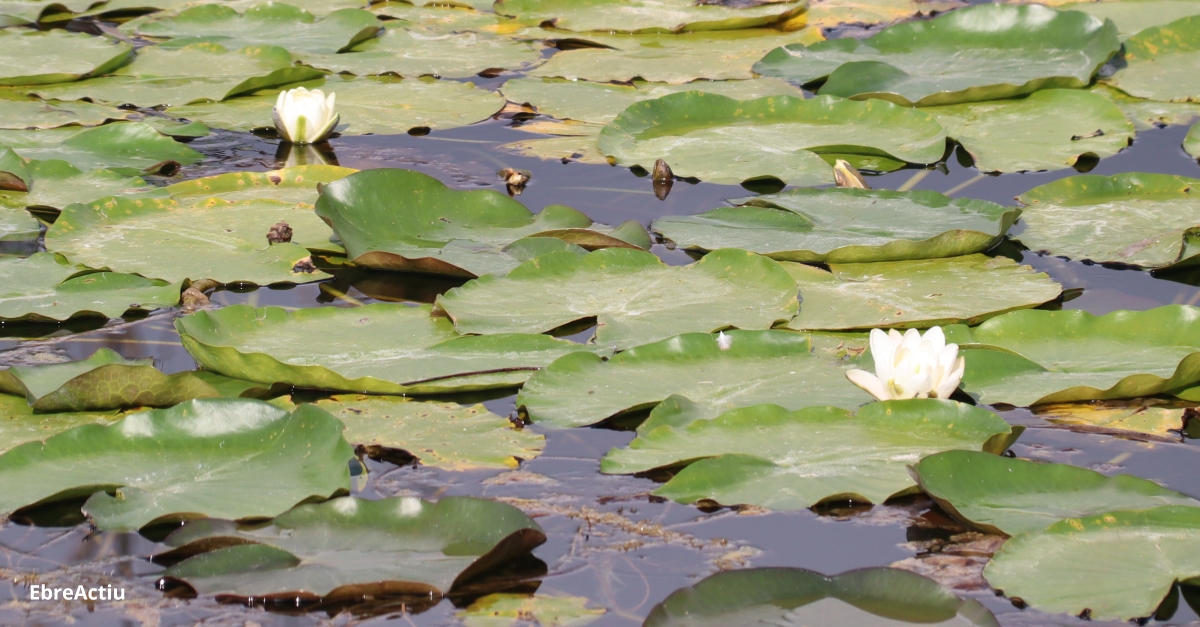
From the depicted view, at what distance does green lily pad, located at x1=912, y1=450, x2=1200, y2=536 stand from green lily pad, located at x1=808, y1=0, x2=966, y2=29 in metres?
3.82

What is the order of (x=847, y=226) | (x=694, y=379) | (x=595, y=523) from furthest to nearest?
1. (x=847, y=226)
2. (x=694, y=379)
3. (x=595, y=523)

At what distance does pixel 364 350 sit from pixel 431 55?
107 inches

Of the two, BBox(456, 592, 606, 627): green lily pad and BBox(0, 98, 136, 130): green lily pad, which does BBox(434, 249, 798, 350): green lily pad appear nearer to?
BBox(456, 592, 606, 627): green lily pad

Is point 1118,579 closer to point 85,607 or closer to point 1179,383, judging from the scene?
point 1179,383

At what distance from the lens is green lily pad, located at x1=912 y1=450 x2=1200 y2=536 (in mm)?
1798

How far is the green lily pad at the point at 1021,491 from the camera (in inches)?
70.8

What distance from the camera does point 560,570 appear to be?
1.72 meters

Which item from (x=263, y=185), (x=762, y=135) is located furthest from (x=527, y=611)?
(x=762, y=135)

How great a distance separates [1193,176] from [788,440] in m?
2.13

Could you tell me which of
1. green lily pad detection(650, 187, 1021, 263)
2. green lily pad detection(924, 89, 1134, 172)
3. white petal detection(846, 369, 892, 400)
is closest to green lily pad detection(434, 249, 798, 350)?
green lily pad detection(650, 187, 1021, 263)

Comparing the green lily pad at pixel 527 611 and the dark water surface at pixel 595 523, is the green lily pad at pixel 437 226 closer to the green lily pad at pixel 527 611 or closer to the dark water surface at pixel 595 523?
the dark water surface at pixel 595 523

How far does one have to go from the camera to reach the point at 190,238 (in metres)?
3.03

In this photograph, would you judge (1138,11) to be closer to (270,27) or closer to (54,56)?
(270,27)

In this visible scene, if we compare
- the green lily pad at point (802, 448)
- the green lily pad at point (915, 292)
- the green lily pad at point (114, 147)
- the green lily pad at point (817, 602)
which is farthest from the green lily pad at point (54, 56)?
the green lily pad at point (817, 602)
